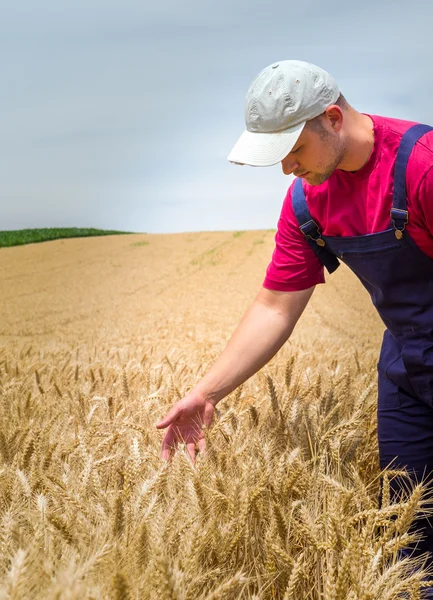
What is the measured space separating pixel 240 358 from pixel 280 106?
87 cm

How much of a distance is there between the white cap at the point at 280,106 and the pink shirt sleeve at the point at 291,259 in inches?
14.8

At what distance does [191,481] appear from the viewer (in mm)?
1526

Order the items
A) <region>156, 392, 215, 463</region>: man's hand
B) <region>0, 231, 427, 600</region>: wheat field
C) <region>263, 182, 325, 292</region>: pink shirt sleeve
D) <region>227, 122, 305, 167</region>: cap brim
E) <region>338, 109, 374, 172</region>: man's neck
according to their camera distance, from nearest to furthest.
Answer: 1. <region>0, 231, 427, 600</region>: wheat field
2. <region>227, 122, 305, 167</region>: cap brim
3. <region>338, 109, 374, 172</region>: man's neck
4. <region>156, 392, 215, 463</region>: man's hand
5. <region>263, 182, 325, 292</region>: pink shirt sleeve

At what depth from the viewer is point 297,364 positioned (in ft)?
11.3

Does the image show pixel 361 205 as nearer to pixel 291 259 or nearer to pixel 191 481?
pixel 291 259

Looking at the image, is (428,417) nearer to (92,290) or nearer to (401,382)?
(401,382)

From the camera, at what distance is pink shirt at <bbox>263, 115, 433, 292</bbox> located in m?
1.82

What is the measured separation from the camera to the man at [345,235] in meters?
1.81

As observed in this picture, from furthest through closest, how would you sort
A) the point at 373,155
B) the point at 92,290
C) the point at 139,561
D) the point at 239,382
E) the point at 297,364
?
the point at 92,290, the point at 297,364, the point at 239,382, the point at 373,155, the point at 139,561

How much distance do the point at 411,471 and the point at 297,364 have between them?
54.3 inches

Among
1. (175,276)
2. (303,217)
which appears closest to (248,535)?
(303,217)

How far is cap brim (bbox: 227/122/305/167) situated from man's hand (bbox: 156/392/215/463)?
2.55 ft

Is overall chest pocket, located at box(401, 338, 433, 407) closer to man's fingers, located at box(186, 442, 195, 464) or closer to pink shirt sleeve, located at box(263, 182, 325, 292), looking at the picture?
pink shirt sleeve, located at box(263, 182, 325, 292)

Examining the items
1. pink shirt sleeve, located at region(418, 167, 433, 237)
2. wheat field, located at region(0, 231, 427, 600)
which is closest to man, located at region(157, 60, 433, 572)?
pink shirt sleeve, located at region(418, 167, 433, 237)
